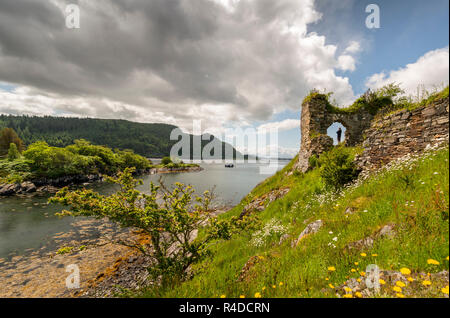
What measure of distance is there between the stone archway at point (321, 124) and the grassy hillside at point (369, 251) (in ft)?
23.6

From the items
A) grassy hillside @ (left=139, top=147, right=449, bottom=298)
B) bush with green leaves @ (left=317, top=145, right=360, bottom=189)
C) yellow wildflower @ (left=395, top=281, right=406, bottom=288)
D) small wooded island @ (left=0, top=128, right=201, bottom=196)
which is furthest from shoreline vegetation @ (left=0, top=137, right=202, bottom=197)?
yellow wildflower @ (left=395, top=281, right=406, bottom=288)

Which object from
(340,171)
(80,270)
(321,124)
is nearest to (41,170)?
(80,270)

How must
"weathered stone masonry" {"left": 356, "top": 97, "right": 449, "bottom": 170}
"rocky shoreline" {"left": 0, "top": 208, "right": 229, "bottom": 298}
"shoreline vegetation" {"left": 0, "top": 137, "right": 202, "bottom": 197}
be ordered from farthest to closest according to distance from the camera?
"shoreline vegetation" {"left": 0, "top": 137, "right": 202, "bottom": 197}
"rocky shoreline" {"left": 0, "top": 208, "right": 229, "bottom": 298}
"weathered stone masonry" {"left": 356, "top": 97, "right": 449, "bottom": 170}

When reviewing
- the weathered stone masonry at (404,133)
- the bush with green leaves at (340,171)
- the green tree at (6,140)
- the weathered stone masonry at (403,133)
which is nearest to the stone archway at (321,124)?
the weathered stone masonry at (403,133)

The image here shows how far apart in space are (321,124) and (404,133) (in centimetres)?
812

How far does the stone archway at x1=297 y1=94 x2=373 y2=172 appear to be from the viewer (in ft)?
44.6

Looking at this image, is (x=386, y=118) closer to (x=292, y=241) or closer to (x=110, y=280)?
(x=292, y=241)

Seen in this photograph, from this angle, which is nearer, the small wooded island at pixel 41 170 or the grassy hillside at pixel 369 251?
the grassy hillside at pixel 369 251

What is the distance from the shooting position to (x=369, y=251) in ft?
11.4

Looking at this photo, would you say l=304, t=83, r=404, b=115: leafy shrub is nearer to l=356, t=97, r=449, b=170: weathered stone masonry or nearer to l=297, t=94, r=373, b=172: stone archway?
l=297, t=94, r=373, b=172: stone archway

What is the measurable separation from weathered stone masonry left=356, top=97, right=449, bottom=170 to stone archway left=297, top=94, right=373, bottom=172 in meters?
5.19

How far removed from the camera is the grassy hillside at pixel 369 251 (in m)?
Answer: 2.69

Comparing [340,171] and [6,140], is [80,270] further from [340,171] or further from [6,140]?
[6,140]

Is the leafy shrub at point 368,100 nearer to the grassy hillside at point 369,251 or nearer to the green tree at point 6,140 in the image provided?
the grassy hillside at point 369,251
